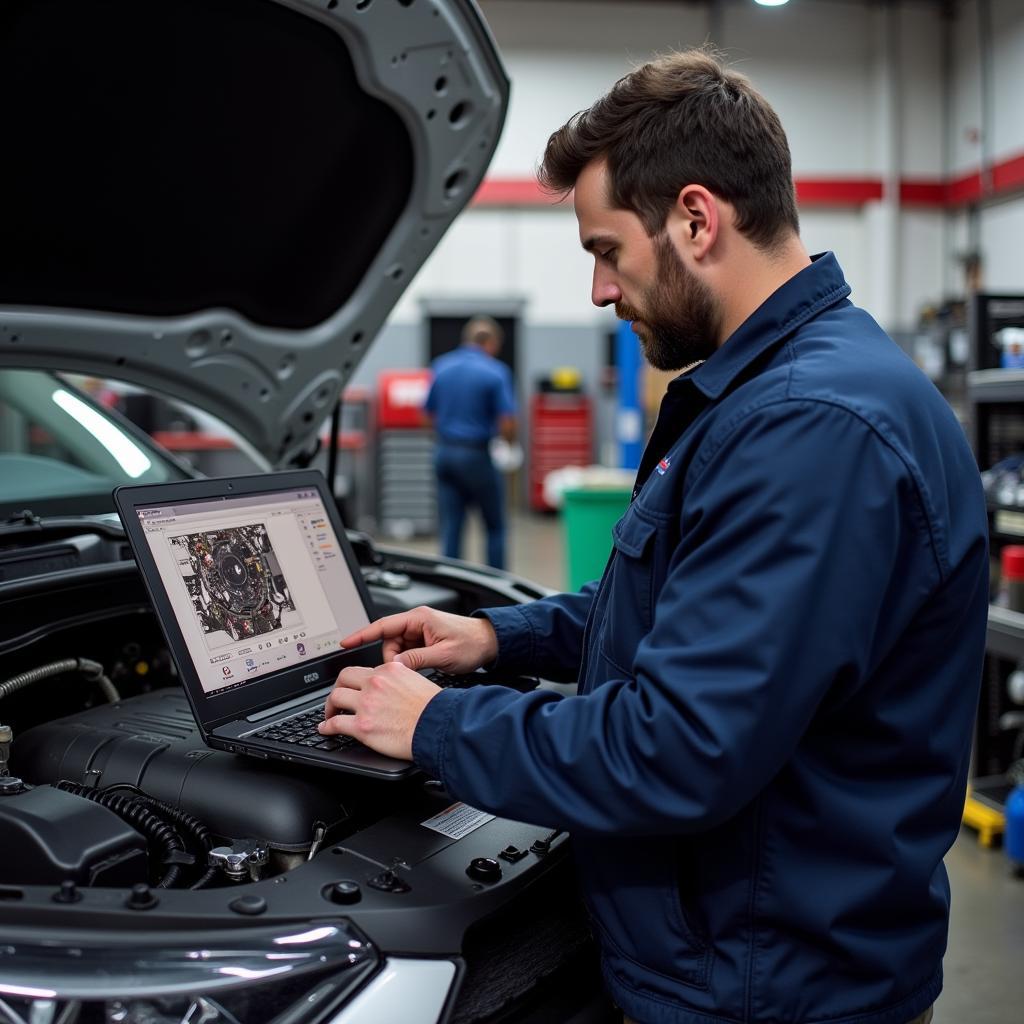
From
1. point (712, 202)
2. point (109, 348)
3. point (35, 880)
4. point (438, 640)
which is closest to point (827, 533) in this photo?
point (712, 202)

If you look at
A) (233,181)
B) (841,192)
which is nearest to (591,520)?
(233,181)

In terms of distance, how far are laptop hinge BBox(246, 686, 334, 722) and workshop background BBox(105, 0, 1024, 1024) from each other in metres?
7.59

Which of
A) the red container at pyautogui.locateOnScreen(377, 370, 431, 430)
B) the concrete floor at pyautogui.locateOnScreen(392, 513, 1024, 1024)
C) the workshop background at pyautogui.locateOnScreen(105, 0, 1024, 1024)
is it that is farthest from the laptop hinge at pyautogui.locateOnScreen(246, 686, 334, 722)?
the red container at pyautogui.locateOnScreen(377, 370, 431, 430)

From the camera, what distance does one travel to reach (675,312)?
3.21 ft

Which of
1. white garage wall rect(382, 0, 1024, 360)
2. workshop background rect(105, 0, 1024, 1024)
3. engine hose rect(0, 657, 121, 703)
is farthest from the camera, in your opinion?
white garage wall rect(382, 0, 1024, 360)

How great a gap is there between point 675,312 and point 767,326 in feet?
0.29

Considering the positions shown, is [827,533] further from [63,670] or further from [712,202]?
[63,670]

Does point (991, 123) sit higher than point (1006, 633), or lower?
higher

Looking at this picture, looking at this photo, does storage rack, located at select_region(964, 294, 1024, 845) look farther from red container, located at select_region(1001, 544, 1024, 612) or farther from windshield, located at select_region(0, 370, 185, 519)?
windshield, located at select_region(0, 370, 185, 519)

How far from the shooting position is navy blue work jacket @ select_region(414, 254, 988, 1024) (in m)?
0.79

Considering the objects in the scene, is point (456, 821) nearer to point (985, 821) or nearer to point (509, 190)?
point (985, 821)

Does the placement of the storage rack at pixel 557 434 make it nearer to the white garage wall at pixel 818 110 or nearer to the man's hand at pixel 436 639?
the white garage wall at pixel 818 110

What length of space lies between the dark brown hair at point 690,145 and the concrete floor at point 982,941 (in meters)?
1.75

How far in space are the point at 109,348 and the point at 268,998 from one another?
1.14 meters
